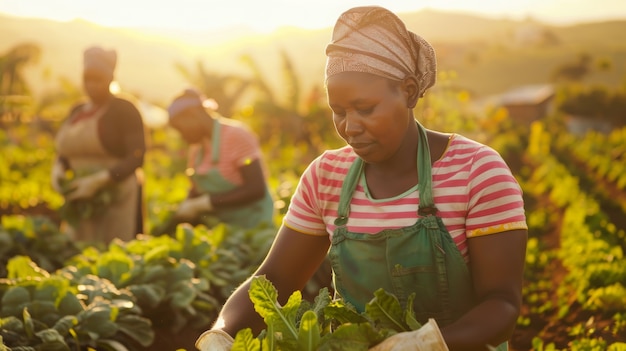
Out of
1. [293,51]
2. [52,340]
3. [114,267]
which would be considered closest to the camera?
[52,340]

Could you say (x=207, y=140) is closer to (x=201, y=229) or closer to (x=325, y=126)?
(x=201, y=229)

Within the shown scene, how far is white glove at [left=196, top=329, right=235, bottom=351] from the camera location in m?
1.89

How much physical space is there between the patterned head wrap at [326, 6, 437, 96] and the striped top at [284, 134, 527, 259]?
239mm

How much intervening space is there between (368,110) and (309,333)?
616mm

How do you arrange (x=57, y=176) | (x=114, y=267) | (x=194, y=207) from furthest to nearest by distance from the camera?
1. (x=57, y=176)
2. (x=194, y=207)
3. (x=114, y=267)

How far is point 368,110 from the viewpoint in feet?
6.48

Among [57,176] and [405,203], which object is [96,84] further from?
[405,203]

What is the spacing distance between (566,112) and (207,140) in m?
43.8

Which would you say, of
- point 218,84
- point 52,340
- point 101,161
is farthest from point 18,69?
point 52,340

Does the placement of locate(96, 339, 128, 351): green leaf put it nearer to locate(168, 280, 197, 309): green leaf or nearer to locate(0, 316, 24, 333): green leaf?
locate(0, 316, 24, 333): green leaf

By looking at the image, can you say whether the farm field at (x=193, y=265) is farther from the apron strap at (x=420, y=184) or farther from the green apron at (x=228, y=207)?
the apron strap at (x=420, y=184)

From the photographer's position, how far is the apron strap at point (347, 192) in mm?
2115

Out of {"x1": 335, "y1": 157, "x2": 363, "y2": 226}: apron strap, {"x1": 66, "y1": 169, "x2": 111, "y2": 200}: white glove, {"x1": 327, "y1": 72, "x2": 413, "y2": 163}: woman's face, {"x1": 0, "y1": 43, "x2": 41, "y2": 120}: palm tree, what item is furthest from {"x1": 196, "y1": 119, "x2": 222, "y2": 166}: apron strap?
{"x1": 0, "y1": 43, "x2": 41, "y2": 120}: palm tree

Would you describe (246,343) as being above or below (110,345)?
above
